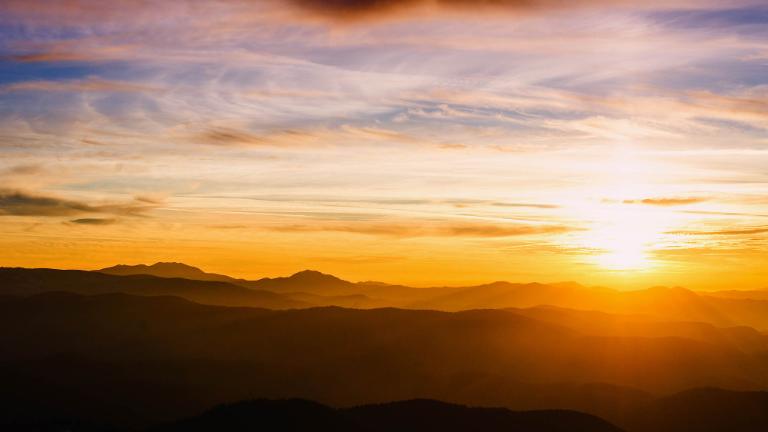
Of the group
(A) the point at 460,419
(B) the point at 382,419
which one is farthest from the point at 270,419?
(A) the point at 460,419

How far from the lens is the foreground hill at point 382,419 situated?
137 meters

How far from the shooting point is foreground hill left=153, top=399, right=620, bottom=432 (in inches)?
5404

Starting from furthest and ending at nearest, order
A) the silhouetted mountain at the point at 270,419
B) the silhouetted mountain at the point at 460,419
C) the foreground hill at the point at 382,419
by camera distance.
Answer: the silhouetted mountain at the point at 460,419 < the foreground hill at the point at 382,419 < the silhouetted mountain at the point at 270,419

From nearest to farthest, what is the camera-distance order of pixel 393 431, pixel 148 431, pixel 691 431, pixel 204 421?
pixel 148 431, pixel 204 421, pixel 393 431, pixel 691 431

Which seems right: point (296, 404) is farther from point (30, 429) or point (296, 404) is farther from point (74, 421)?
point (30, 429)

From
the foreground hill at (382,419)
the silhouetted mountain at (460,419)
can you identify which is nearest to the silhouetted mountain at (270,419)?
the foreground hill at (382,419)

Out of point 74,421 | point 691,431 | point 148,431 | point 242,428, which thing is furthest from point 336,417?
point 691,431

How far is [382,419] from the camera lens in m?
154

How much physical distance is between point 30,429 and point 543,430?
97.3 metres

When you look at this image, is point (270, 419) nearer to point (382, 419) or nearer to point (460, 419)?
point (382, 419)

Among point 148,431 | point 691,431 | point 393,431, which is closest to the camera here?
point 148,431

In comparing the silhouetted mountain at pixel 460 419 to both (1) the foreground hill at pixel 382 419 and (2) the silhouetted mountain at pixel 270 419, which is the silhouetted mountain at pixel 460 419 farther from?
(2) the silhouetted mountain at pixel 270 419

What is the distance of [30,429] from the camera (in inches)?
5733

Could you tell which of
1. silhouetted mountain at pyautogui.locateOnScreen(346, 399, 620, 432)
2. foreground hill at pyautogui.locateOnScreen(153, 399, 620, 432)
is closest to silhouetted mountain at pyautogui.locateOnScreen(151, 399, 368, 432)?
foreground hill at pyautogui.locateOnScreen(153, 399, 620, 432)
